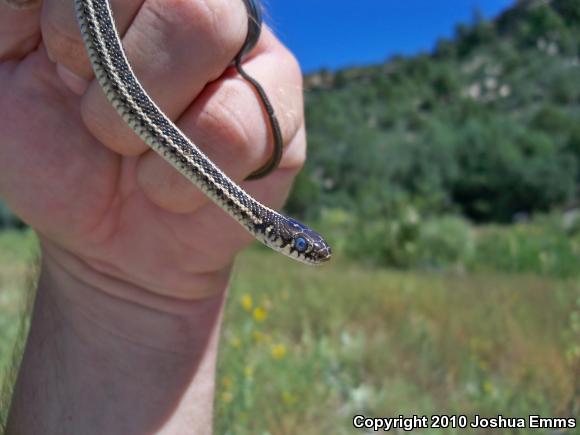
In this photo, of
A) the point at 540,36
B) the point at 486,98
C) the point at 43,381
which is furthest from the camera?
the point at 486,98

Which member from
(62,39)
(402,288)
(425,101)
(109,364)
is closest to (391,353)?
(402,288)

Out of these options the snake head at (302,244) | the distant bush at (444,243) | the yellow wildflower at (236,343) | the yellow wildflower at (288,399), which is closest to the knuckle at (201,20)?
the snake head at (302,244)

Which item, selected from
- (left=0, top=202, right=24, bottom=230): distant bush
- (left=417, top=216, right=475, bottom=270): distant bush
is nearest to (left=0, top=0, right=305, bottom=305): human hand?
(left=417, top=216, right=475, bottom=270): distant bush

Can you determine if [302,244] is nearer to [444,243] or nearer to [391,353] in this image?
[391,353]

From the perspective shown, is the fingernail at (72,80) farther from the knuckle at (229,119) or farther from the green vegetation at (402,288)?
the green vegetation at (402,288)

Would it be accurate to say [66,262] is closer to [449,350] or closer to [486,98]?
[449,350]

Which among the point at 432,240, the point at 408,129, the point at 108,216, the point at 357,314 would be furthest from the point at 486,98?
the point at 108,216
